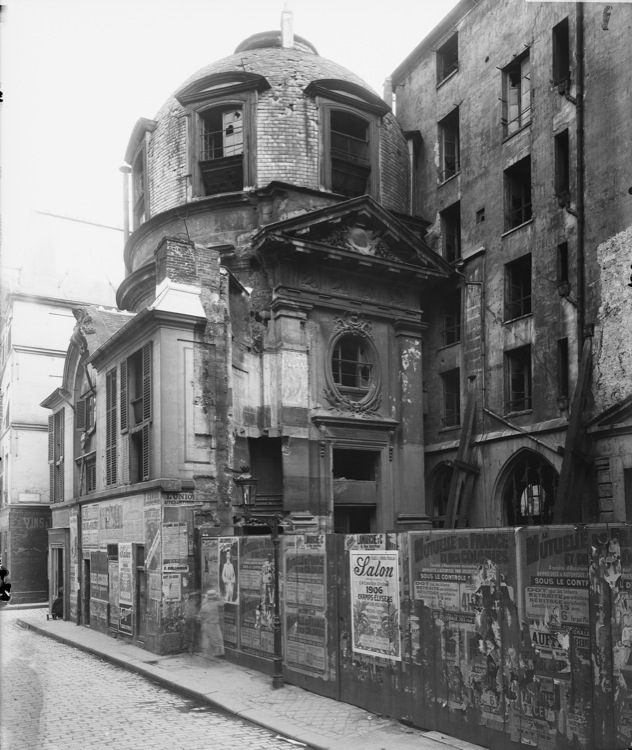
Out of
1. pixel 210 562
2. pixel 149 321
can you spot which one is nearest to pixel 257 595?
pixel 210 562

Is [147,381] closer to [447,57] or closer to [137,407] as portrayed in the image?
[137,407]

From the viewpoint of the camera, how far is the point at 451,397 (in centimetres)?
2805

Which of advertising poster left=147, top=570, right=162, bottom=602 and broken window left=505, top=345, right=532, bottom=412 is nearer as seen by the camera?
advertising poster left=147, top=570, right=162, bottom=602

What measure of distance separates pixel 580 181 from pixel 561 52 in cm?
441

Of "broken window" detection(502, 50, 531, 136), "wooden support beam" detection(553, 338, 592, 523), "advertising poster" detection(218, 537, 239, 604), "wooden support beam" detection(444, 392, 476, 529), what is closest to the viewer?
"advertising poster" detection(218, 537, 239, 604)

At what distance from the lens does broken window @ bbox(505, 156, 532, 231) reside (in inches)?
1006

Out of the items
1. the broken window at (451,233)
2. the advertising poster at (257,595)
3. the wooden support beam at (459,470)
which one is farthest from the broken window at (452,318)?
the advertising poster at (257,595)

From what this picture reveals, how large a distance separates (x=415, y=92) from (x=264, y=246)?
1095 centimetres

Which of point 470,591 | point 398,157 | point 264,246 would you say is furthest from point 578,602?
point 398,157

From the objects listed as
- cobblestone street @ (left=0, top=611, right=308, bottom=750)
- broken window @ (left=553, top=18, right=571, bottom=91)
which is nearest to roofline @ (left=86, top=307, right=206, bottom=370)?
cobblestone street @ (left=0, top=611, right=308, bottom=750)

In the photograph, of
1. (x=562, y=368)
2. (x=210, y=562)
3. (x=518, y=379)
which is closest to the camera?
(x=210, y=562)

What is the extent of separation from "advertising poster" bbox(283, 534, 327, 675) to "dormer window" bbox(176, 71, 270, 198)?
16.1 meters

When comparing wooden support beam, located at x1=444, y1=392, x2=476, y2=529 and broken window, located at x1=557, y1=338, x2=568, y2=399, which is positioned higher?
broken window, located at x1=557, y1=338, x2=568, y2=399

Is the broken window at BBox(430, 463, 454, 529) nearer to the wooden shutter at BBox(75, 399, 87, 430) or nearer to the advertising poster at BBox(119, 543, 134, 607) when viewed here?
the advertising poster at BBox(119, 543, 134, 607)
